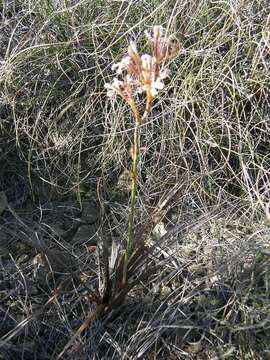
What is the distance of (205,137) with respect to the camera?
2.03 meters

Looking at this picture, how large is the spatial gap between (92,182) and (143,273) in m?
0.55

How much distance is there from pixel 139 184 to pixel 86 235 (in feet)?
0.79

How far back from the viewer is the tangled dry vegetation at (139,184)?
1.58 m

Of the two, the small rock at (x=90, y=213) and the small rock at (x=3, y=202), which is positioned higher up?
the small rock at (x=3, y=202)

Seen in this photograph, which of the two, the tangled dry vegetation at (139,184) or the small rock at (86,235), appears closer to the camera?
the tangled dry vegetation at (139,184)

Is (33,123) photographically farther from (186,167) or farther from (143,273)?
(143,273)

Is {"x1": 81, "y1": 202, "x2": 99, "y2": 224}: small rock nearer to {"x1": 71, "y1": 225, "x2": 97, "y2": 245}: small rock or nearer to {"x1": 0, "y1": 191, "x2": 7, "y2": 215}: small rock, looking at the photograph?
{"x1": 71, "y1": 225, "x2": 97, "y2": 245}: small rock

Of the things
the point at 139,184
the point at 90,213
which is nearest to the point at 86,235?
the point at 90,213

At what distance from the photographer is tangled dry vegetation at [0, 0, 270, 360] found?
158cm

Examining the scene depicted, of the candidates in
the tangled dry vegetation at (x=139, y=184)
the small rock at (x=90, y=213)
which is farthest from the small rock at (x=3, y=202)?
the small rock at (x=90, y=213)

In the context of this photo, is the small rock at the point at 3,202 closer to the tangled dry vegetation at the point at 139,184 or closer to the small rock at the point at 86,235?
the tangled dry vegetation at the point at 139,184

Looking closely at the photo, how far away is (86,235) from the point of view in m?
1.91

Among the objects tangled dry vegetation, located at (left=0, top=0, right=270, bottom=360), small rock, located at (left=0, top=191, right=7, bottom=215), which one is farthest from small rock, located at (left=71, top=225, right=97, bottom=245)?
small rock, located at (left=0, top=191, right=7, bottom=215)

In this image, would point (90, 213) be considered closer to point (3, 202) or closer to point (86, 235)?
point (86, 235)
